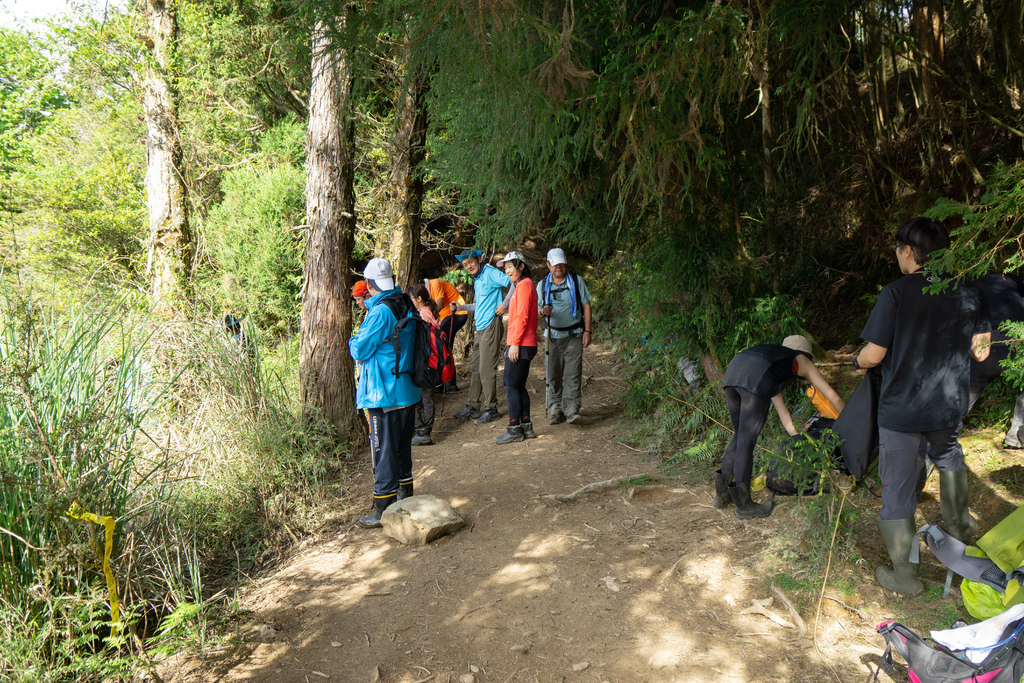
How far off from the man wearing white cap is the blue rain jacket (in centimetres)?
229

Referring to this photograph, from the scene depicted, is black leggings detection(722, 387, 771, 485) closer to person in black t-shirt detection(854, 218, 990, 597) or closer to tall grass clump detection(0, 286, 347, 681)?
person in black t-shirt detection(854, 218, 990, 597)

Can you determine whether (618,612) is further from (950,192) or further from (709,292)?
(950,192)

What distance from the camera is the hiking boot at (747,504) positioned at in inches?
166

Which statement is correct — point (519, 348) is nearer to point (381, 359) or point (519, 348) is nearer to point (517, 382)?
point (517, 382)

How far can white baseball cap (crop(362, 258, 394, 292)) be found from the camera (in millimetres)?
5020

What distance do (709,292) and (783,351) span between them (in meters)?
1.50

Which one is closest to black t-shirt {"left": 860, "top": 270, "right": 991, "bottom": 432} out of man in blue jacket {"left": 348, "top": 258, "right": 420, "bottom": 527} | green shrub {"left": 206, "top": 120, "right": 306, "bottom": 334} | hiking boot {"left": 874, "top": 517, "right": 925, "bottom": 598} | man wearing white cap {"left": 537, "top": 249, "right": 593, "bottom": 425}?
hiking boot {"left": 874, "top": 517, "right": 925, "bottom": 598}

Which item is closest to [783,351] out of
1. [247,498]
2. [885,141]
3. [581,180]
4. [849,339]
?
[581,180]

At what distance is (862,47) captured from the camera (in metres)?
5.08

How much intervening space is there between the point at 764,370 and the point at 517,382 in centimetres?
295

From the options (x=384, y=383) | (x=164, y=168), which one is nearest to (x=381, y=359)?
(x=384, y=383)

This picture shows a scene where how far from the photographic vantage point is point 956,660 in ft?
8.52

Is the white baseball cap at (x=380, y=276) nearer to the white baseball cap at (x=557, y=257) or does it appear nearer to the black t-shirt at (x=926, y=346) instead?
the white baseball cap at (x=557, y=257)

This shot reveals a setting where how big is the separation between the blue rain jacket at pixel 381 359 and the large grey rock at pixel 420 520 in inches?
30.9
